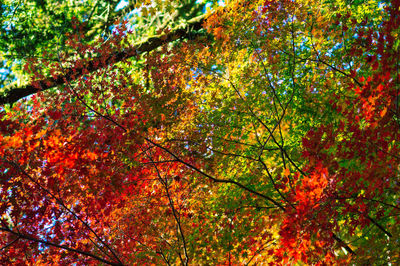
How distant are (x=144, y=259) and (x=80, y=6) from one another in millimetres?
12506

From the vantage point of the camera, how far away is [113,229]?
634 centimetres

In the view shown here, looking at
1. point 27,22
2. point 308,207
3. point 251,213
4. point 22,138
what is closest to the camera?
point 308,207

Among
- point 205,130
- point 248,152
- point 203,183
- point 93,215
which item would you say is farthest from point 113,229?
point 248,152

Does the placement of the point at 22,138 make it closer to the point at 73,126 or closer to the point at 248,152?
the point at 73,126

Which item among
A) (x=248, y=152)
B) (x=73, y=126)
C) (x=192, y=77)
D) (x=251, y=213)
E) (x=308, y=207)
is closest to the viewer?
(x=308, y=207)

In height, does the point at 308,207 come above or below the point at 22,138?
below

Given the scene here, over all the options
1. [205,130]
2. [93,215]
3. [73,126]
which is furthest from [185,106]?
[93,215]

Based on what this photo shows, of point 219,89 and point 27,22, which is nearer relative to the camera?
point 219,89

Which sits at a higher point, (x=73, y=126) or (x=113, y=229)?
(x=73, y=126)

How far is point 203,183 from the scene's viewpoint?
6188 mm

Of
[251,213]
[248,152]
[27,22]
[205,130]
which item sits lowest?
[251,213]

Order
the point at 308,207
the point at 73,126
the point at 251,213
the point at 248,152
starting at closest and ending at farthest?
the point at 308,207, the point at 251,213, the point at 248,152, the point at 73,126

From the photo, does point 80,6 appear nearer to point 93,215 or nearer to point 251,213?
point 93,215

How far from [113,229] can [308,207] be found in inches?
187
